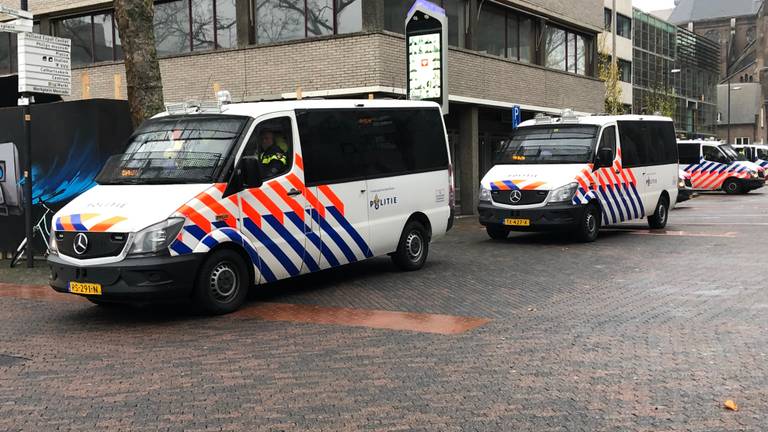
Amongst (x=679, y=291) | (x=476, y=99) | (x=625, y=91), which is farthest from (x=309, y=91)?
(x=625, y=91)

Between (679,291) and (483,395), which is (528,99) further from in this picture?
(483,395)

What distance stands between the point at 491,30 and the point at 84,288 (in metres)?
17.4

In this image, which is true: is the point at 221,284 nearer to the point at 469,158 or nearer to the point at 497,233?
the point at 497,233

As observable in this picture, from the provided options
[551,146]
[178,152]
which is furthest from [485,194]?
[178,152]

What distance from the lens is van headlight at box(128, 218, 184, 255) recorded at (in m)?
7.50

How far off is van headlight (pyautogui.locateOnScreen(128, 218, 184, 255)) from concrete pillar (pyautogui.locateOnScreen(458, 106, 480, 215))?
1497 centimetres

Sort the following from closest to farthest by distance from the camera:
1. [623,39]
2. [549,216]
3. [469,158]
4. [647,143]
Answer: [549,216] → [647,143] → [469,158] → [623,39]

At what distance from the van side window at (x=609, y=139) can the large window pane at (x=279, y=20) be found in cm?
757

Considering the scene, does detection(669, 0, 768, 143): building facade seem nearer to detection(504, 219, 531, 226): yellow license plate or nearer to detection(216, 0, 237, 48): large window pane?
detection(216, 0, 237, 48): large window pane

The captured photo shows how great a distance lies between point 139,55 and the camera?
11.7m

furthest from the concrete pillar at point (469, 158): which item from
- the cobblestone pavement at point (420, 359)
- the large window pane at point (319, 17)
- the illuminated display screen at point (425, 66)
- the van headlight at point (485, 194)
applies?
the cobblestone pavement at point (420, 359)

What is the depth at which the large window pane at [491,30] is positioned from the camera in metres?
22.3

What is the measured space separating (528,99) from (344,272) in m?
14.6

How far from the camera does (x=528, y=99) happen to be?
24.1 m
